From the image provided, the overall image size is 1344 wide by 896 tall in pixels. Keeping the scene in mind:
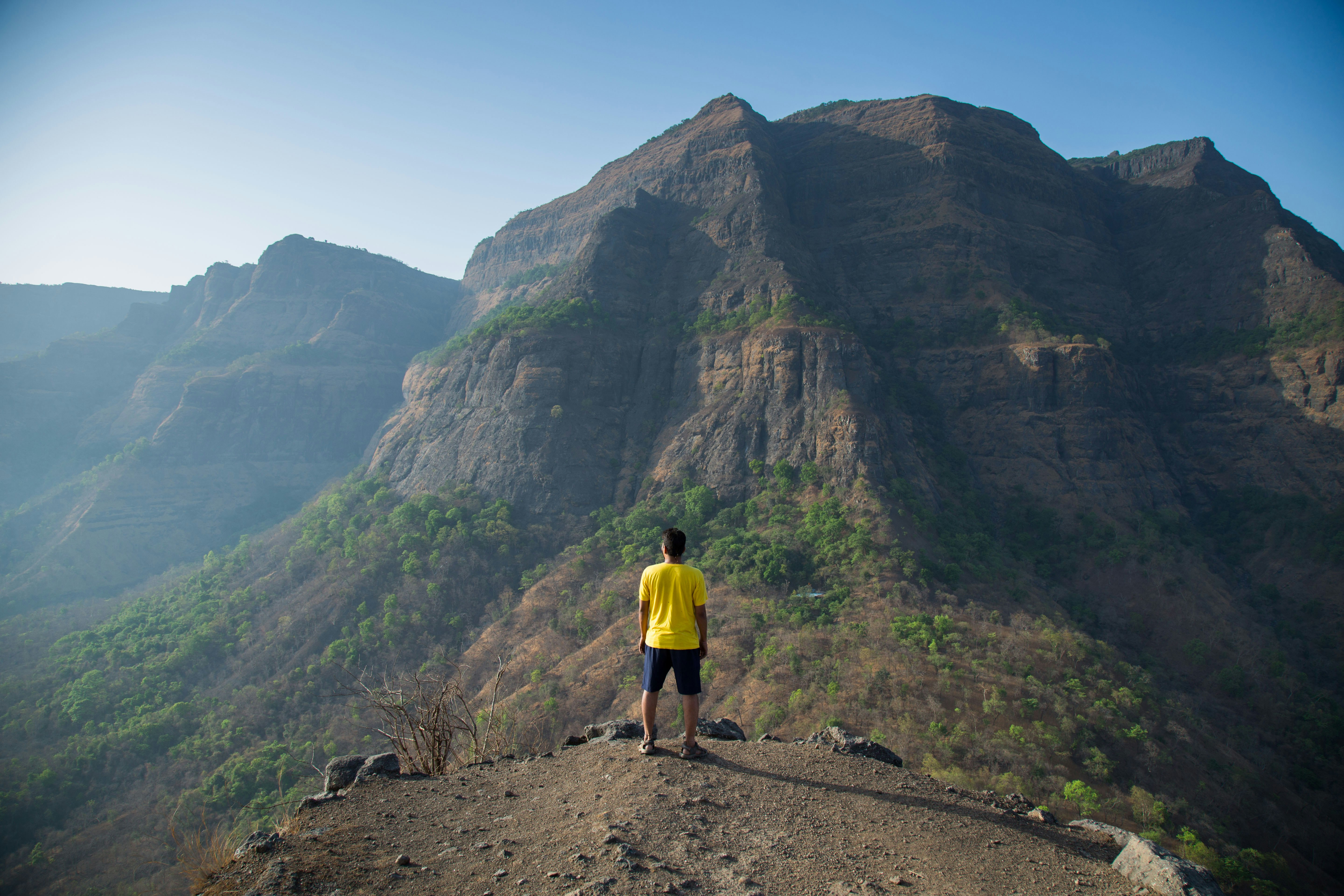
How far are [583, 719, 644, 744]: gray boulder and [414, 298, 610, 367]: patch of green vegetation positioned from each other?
38687mm

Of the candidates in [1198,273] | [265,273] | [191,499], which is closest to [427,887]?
[1198,273]

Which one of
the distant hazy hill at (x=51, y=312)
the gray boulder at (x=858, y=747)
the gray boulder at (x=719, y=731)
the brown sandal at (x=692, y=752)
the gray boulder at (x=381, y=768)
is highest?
the distant hazy hill at (x=51, y=312)

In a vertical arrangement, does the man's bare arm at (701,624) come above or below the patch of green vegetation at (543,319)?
below

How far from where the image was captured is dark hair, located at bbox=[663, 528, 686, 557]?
5953 millimetres

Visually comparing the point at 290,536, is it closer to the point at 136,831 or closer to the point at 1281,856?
the point at 136,831

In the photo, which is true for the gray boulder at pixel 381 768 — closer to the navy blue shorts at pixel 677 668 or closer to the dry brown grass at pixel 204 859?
the dry brown grass at pixel 204 859

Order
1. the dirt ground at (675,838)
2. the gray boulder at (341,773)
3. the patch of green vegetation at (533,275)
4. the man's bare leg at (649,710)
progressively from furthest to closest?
the patch of green vegetation at (533,275) < the gray boulder at (341,773) < the man's bare leg at (649,710) < the dirt ground at (675,838)

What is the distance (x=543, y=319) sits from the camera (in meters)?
44.5

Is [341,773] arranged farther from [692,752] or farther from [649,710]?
[692,752]

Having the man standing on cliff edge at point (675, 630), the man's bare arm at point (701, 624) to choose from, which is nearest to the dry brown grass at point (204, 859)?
the man standing on cliff edge at point (675, 630)

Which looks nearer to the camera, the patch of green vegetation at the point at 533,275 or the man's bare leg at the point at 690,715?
the man's bare leg at the point at 690,715

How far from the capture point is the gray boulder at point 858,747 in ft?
24.2

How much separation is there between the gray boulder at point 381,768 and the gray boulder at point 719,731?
360 cm

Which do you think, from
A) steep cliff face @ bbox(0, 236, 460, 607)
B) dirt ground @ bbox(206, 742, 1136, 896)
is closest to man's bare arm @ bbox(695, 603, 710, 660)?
dirt ground @ bbox(206, 742, 1136, 896)
